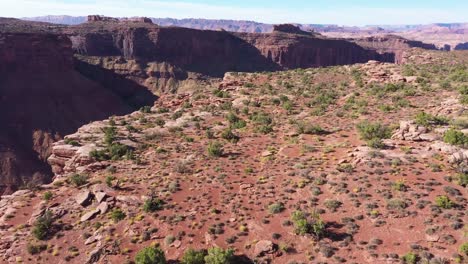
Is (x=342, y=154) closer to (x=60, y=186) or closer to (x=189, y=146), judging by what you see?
(x=189, y=146)

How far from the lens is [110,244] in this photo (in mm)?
20281

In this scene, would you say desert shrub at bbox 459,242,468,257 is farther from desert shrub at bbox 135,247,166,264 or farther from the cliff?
the cliff

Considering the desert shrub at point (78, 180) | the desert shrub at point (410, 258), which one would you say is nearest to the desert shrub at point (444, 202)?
the desert shrub at point (410, 258)

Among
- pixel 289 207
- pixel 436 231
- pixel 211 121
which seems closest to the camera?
pixel 436 231

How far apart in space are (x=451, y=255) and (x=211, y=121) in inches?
1161

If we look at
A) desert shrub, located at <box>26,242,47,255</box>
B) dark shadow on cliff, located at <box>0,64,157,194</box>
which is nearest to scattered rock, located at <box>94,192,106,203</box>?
desert shrub, located at <box>26,242,47,255</box>

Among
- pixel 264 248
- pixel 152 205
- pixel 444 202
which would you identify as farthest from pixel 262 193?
pixel 444 202

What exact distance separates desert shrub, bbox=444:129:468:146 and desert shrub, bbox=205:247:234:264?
17.6 m

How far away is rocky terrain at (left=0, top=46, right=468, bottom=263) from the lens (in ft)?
60.7

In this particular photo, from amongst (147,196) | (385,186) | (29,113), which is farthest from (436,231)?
(29,113)

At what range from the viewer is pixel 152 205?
74.8 ft

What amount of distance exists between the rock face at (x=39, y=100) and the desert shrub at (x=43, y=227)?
41.5m

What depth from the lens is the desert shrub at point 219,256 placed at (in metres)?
17.3

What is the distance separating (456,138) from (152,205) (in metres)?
20.9
